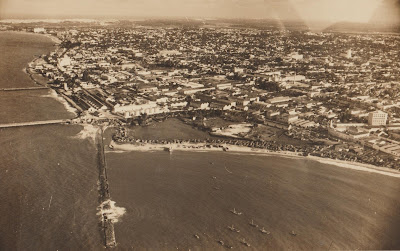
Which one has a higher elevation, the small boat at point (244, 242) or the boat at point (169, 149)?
the boat at point (169, 149)

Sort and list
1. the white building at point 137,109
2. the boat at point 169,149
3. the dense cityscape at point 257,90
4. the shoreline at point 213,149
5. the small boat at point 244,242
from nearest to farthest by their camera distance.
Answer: the small boat at point 244,242
the shoreline at point 213,149
the boat at point 169,149
the dense cityscape at point 257,90
the white building at point 137,109

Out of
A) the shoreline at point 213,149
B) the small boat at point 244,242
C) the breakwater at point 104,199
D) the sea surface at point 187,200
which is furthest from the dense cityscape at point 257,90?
the small boat at point 244,242

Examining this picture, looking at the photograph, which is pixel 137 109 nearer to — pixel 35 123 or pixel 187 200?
pixel 35 123

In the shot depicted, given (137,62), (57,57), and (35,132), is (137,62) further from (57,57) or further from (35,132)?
(35,132)

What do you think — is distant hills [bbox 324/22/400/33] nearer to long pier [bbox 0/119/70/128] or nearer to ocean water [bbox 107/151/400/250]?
ocean water [bbox 107/151/400/250]

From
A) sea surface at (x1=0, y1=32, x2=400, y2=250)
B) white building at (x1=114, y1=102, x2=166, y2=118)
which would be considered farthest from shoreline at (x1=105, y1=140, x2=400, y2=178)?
white building at (x1=114, y1=102, x2=166, y2=118)

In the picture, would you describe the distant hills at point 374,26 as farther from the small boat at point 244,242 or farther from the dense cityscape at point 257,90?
the small boat at point 244,242

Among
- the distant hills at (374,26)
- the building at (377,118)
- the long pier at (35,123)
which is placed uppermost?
the distant hills at (374,26)

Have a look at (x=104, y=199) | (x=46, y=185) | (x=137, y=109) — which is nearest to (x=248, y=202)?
(x=104, y=199)
